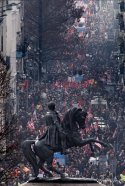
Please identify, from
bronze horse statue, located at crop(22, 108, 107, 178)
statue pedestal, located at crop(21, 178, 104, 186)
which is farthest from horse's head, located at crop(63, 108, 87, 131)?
→ statue pedestal, located at crop(21, 178, 104, 186)

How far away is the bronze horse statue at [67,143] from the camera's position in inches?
2161

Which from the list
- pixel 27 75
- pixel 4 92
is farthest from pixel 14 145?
pixel 27 75

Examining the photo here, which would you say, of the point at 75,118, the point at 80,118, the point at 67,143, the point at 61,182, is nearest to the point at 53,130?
the point at 67,143

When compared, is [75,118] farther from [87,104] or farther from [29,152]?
[87,104]

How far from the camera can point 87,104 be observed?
102 meters

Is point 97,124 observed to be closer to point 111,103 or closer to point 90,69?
point 111,103

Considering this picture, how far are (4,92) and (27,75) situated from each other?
61.8 m

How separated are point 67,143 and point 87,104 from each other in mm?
47276

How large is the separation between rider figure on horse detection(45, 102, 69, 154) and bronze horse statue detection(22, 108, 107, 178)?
0.13 m

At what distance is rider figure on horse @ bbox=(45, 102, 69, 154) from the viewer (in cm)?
5516

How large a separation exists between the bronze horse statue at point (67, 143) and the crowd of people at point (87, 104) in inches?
160

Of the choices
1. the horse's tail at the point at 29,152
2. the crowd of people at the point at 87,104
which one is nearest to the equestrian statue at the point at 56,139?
the horse's tail at the point at 29,152

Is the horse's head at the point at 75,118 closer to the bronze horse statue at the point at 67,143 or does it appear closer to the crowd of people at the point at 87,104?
the bronze horse statue at the point at 67,143

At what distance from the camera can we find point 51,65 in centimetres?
13038
